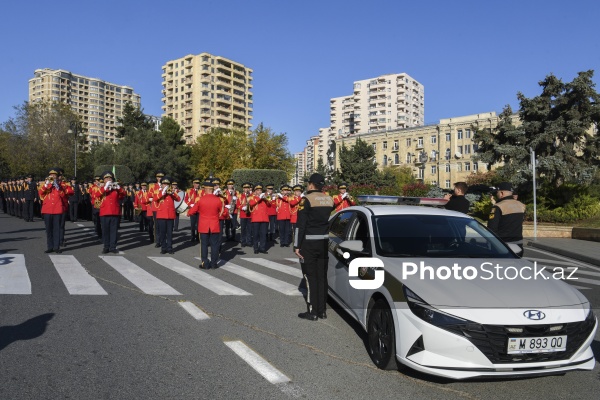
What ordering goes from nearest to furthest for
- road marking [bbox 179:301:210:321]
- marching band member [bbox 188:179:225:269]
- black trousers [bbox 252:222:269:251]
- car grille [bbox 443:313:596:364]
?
car grille [bbox 443:313:596:364] → road marking [bbox 179:301:210:321] → marching band member [bbox 188:179:225:269] → black trousers [bbox 252:222:269:251]

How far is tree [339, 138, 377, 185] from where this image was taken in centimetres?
6169

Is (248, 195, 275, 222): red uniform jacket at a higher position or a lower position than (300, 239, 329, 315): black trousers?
higher

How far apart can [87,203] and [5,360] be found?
21.5 metres

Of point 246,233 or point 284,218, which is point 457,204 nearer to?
point 284,218

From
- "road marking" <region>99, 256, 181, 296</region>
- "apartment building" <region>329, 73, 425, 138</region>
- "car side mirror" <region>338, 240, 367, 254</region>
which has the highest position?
"apartment building" <region>329, 73, 425, 138</region>

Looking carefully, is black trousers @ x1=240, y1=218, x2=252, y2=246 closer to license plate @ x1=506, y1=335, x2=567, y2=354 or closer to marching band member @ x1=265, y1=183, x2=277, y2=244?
marching band member @ x1=265, y1=183, x2=277, y2=244

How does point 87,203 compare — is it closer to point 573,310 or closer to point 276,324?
point 276,324

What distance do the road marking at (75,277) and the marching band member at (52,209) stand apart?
0.87 meters

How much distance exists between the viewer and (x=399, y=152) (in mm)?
92688

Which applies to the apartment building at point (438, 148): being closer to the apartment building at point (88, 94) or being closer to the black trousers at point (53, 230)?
the black trousers at point (53, 230)

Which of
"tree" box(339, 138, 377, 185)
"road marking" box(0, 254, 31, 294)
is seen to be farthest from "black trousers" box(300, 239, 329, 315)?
"tree" box(339, 138, 377, 185)

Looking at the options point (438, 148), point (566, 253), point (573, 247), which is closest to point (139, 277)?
point (566, 253)

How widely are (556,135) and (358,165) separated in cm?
3869

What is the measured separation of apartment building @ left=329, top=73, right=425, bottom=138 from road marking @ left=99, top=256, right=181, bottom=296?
116045mm
